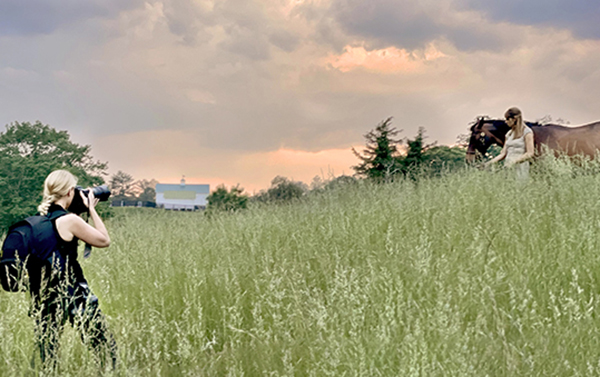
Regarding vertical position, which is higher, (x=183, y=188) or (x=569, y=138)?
A: (x=183, y=188)

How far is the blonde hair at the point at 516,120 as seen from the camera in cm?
736

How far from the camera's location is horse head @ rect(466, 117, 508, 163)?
10.4 meters

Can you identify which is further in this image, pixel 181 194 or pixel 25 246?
pixel 181 194

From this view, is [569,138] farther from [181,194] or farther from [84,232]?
[181,194]

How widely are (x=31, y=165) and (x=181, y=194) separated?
45.0 metres

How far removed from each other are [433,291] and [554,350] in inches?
36.0

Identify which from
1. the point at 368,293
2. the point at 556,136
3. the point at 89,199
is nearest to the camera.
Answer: the point at 368,293

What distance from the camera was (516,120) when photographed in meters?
7.40

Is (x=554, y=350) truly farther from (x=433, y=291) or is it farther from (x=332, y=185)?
(x=332, y=185)

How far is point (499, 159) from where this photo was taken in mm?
7652

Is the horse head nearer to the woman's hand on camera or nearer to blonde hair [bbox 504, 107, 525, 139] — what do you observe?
blonde hair [bbox 504, 107, 525, 139]

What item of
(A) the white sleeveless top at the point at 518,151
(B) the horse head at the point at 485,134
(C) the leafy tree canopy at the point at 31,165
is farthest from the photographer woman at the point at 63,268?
(C) the leafy tree canopy at the point at 31,165

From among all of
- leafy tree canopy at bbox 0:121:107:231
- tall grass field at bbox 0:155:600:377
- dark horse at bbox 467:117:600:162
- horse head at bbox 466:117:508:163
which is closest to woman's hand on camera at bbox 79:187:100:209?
tall grass field at bbox 0:155:600:377

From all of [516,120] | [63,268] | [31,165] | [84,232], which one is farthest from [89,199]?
[31,165]
